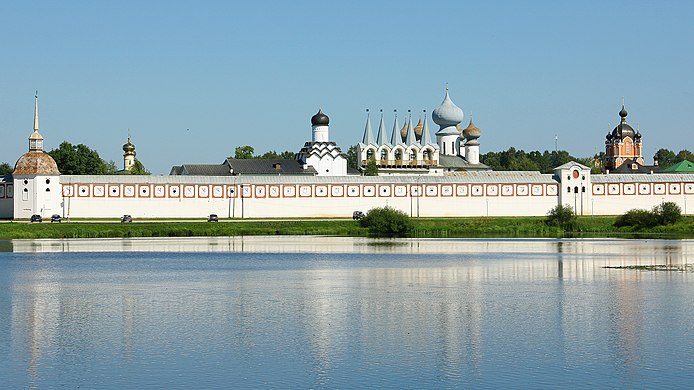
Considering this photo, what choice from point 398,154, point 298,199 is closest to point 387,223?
point 298,199

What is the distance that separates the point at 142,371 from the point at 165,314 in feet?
16.3

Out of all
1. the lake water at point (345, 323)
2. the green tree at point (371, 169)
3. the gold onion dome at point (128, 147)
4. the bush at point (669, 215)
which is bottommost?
the lake water at point (345, 323)

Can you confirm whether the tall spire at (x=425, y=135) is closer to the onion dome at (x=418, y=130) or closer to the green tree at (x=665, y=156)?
the onion dome at (x=418, y=130)

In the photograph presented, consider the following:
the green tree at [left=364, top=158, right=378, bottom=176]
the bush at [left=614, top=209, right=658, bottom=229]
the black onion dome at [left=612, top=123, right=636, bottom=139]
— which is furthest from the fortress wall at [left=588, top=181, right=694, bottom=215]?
the black onion dome at [left=612, top=123, right=636, bottom=139]

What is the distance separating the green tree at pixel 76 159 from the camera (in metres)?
65.5

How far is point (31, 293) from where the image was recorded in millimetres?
22312

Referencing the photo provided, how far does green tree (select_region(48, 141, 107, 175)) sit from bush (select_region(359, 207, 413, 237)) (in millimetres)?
24922

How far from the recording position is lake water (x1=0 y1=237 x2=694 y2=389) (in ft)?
45.3

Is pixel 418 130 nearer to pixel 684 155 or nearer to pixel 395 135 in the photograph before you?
pixel 395 135

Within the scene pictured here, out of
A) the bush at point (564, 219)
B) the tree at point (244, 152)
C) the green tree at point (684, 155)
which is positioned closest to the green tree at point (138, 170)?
the tree at point (244, 152)

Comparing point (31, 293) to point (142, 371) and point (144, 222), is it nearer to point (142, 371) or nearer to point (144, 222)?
point (142, 371)

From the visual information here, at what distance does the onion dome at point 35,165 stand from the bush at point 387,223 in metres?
16.6

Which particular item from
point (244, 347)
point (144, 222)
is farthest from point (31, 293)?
point (144, 222)

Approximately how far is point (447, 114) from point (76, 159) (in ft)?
102
